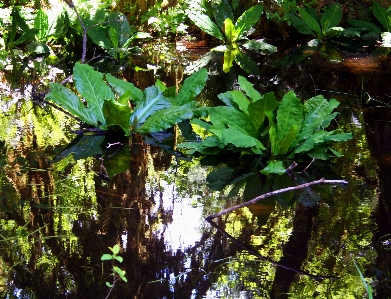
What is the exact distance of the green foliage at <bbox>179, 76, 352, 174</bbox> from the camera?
419 cm

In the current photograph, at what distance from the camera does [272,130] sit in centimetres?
419

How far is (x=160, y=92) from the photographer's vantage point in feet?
16.7

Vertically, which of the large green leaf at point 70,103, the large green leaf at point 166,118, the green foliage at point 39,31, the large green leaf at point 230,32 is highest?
the green foliage at point 39,31

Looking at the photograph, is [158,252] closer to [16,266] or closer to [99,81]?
[16,266]

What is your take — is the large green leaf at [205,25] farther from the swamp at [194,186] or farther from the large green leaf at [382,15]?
the large green leaf at [382,15]

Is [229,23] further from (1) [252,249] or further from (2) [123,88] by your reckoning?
(1) [252,249]

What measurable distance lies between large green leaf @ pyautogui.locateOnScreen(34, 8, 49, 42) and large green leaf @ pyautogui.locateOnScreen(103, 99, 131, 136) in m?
4.69

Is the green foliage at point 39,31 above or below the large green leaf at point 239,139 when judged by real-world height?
above

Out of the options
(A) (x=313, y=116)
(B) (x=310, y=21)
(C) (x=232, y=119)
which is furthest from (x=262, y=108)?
(B) (x=310, y=21)

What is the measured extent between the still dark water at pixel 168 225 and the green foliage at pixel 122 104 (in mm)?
177

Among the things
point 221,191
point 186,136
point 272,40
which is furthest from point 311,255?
point 272,40

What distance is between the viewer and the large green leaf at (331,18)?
10844 millimetres

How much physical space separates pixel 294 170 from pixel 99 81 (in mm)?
1912

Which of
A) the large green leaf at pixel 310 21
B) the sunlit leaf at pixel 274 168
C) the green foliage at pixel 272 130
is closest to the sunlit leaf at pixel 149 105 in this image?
the green foliage at pixel 272 130
